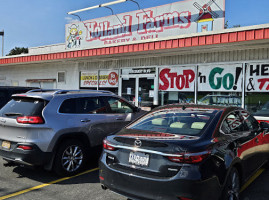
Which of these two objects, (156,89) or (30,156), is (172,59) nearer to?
(156,89)

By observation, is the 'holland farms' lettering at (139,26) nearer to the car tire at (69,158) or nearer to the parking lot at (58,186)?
the parking lot at (58,186)

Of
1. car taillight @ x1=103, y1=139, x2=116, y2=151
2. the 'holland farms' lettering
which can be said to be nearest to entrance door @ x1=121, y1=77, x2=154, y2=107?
the 'holland farms' lettering

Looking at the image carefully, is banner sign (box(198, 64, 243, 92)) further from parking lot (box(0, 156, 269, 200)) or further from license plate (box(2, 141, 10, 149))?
license plate (box(2, 141, 10, 149))

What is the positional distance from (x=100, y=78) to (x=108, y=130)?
768 cm

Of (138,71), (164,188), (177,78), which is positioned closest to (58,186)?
(164,188)

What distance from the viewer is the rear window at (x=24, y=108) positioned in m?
4.87

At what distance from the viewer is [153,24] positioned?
1144 centimetres

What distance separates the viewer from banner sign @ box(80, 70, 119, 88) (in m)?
12.7

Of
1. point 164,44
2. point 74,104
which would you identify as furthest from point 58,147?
point 164,44

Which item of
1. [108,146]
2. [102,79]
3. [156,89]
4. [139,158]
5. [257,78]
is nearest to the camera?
[139,158]

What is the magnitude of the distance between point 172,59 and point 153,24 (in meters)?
1.86

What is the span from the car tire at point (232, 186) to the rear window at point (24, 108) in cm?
335

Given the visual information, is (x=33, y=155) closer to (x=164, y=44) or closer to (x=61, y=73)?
(x=164, y=44)

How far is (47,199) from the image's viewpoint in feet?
13.2
